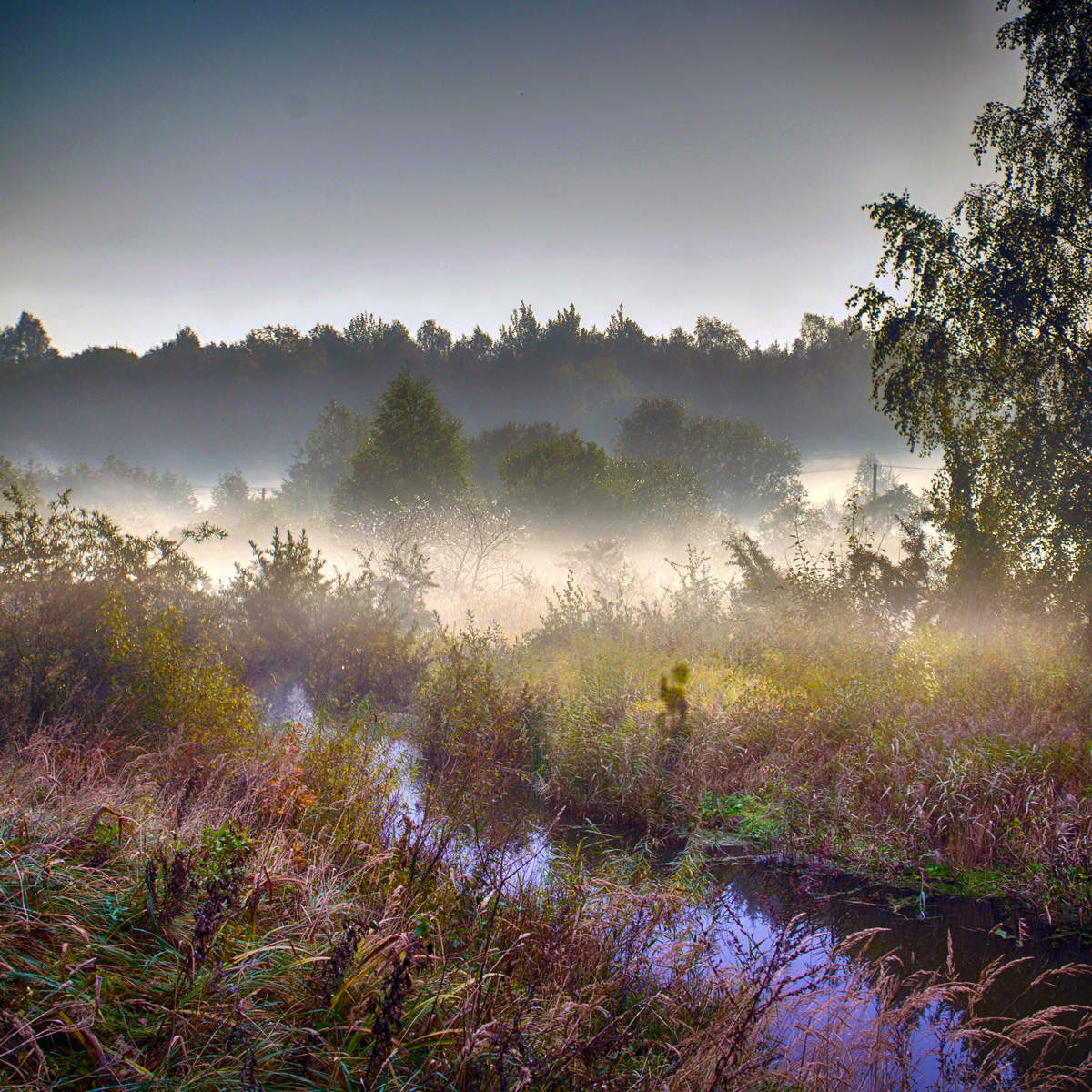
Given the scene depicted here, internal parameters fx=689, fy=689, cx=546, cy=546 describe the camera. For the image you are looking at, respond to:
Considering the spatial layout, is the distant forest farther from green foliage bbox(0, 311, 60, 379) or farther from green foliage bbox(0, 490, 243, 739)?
green foliage bbox(0, 490, 243, 739)

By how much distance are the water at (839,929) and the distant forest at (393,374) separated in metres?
72.6

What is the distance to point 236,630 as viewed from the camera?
14.8 metres

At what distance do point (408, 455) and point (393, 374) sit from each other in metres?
53.5

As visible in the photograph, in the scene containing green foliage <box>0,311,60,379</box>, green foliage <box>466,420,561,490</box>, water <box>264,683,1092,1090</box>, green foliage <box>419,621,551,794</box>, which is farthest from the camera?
green foliage <box>0,311,60,379</box>

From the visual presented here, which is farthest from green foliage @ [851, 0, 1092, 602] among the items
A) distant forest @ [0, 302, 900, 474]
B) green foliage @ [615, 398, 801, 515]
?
distant forest @ [0, 302, 900, 474]

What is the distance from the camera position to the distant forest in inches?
3300

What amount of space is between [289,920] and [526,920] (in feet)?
4.85

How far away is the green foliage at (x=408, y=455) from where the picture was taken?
32.5 meters

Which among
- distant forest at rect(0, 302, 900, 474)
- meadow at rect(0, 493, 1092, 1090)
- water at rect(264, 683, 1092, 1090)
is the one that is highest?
distant forest at rect(0, 302, 900, 474)

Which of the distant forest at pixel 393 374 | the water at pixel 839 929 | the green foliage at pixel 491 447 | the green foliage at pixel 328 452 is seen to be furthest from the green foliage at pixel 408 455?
the distant forest at pixel 393 374

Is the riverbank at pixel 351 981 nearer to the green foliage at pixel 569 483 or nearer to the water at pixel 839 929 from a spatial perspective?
the water at pixel 839 929

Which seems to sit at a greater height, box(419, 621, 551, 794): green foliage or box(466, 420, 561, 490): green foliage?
box(466, 420, 561, 490): green foliage

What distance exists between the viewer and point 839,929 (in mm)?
5426

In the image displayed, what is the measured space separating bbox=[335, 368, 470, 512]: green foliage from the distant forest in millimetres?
45805
